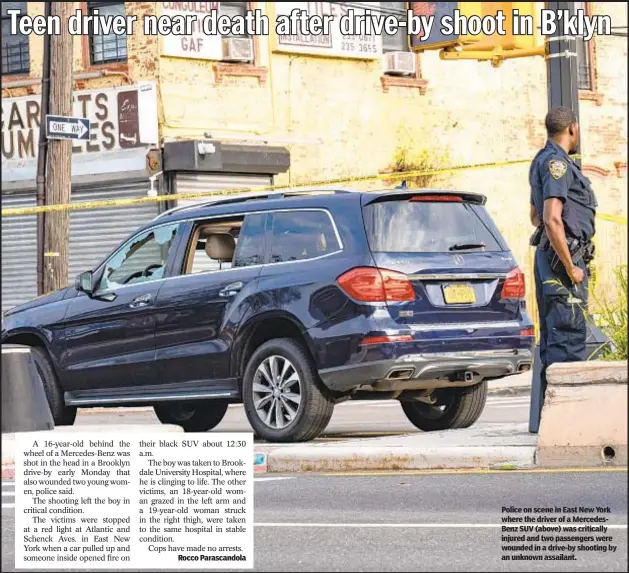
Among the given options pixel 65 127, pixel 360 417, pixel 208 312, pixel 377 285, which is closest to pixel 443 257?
pixel 377 285

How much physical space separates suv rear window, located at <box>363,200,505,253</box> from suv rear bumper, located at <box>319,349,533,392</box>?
2.62 feet

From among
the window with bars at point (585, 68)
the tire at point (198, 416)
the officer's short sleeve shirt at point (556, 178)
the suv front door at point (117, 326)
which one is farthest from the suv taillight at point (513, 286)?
the window with bars at point (585, 68)

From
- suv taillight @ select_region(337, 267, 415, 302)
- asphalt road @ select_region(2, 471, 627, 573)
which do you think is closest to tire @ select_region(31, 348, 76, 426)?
suv taillight @ select_region(337, 267, 415, 302)

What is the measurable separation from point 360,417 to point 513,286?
4.46 m

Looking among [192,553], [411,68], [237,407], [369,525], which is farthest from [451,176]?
[192,553]

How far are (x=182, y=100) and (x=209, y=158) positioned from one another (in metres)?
1.01

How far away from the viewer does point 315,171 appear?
26234 millimetres

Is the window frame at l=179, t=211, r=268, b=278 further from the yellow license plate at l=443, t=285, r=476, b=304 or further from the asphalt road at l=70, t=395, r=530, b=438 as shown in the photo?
the asphalt road at l=70, t=395, r=530, b=438

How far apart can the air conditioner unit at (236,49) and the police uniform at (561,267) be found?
14436 mm

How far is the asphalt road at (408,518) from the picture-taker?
6.53 meters

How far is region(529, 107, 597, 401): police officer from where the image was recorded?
420 inches

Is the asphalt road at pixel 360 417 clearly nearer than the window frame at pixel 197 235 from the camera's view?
No

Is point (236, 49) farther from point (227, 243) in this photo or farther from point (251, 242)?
point (251, 242)

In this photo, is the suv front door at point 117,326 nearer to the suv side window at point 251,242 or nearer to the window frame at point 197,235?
the window frame at point 197,235
